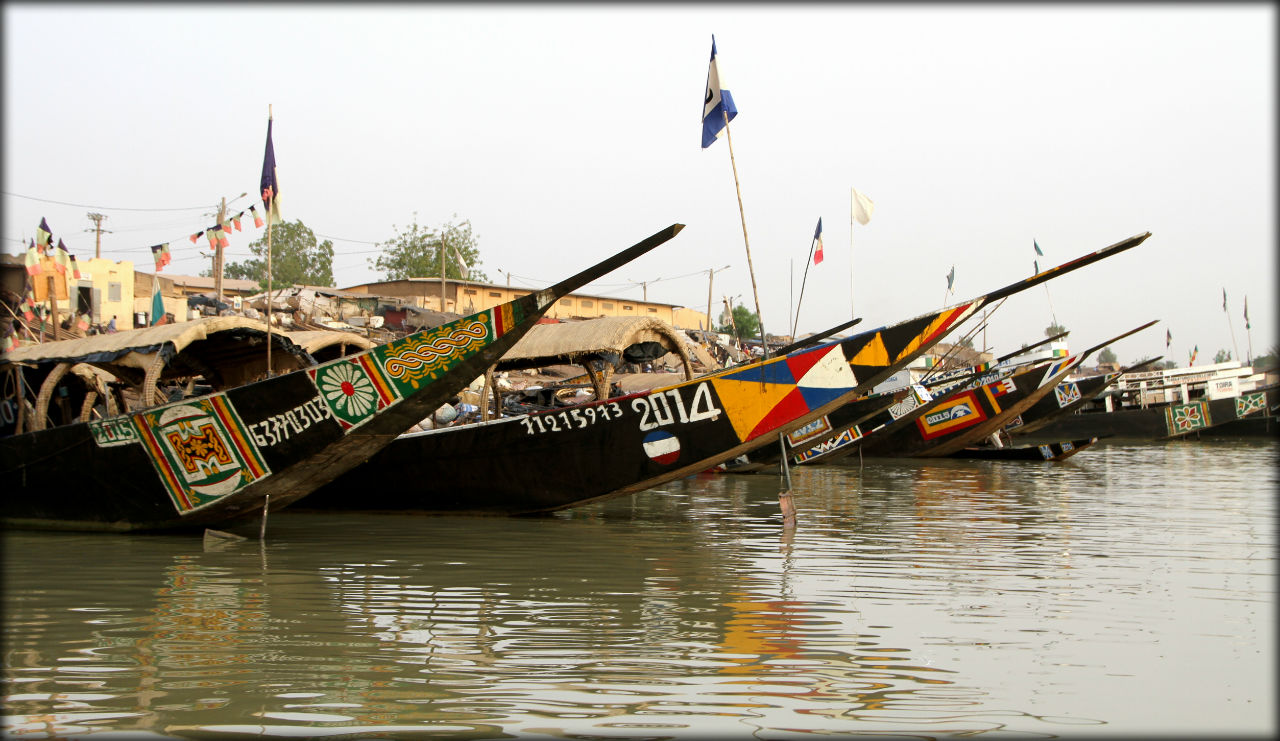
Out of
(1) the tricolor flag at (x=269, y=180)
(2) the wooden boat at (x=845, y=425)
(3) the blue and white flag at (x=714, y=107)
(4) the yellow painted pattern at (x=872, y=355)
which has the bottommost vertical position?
(2) the wooden boat at (x=845, y=425)

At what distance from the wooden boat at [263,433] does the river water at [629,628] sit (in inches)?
14.3

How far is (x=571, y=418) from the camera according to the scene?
852cm

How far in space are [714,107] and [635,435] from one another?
15.0 feet

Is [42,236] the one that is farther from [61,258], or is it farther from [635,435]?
[635,435]

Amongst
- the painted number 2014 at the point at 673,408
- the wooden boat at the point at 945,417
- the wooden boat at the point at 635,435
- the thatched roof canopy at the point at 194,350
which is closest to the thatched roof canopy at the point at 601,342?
the wooden boat at the point at 635,435

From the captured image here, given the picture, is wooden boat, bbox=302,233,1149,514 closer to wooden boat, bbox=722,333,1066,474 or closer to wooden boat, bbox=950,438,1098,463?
wooden boat, bbox=722,333,1066,474

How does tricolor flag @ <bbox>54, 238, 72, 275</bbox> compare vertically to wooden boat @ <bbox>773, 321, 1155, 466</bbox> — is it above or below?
above

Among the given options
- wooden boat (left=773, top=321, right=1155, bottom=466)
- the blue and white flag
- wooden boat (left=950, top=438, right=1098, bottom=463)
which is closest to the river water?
the blue and white flag

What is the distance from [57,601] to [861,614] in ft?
13.3

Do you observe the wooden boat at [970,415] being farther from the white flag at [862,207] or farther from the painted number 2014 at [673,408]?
the painted number 2014 at [673,408]

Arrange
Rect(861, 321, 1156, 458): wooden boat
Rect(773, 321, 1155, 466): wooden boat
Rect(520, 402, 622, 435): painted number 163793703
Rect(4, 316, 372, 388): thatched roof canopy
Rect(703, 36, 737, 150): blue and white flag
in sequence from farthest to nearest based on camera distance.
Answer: Rect(861, 321, 1156, 458): wooden boat, Rect(773, 321, 1155, 466): wooden boat, Rect(703, 36, 737, 150): blue and white flag, Rect(520, 402, 622, 435): painted number 163793703, Rect(4, 316, 372, 388): thatched roof canopy

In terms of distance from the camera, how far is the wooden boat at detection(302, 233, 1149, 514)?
316 inches

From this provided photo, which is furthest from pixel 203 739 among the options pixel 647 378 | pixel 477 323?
pixel 647 378

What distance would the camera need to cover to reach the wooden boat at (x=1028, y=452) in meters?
17.0
